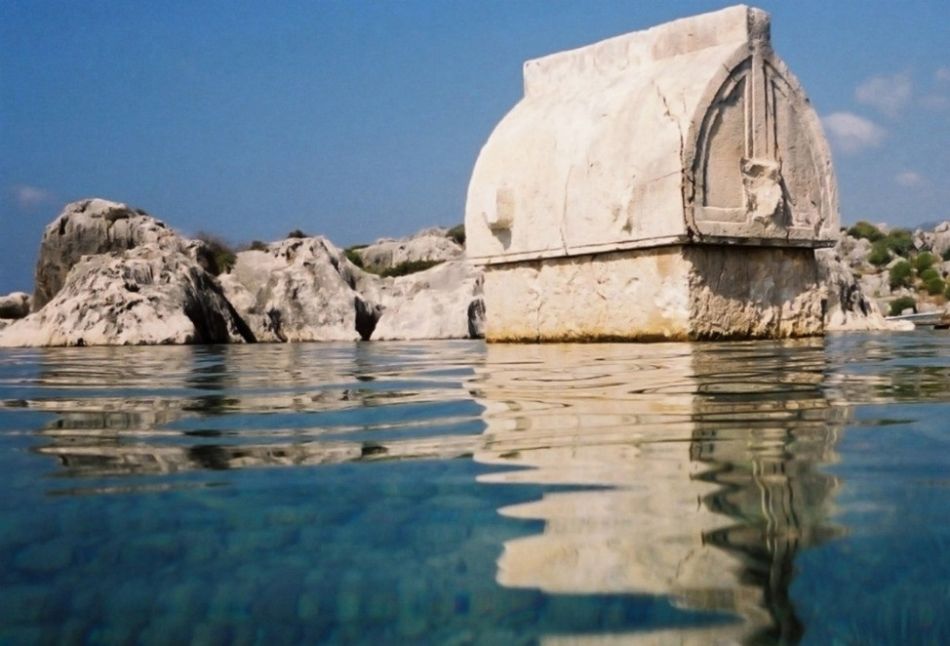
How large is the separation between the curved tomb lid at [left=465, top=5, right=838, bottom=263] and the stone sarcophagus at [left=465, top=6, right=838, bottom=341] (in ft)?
0.04

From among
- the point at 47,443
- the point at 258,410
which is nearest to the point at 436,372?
the point at 258,410

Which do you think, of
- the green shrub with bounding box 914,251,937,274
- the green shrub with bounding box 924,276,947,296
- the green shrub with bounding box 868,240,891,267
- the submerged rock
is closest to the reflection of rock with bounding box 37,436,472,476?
the submerged rock

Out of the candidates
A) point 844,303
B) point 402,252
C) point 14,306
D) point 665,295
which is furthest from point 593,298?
point 402,252

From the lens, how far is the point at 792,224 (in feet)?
25.6

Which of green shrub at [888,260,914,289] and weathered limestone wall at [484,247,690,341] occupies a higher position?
green shrub at [888,260,914,289]

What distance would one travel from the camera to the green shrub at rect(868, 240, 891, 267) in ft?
185

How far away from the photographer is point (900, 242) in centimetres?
6088

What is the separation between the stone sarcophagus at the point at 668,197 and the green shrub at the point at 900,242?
55.9 m

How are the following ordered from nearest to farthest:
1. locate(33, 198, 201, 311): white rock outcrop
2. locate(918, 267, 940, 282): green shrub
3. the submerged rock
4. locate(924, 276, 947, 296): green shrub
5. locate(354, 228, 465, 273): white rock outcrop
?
locate(33, 198, 201, 311): white rock outcrop, the submerged rock, locate(354, 228, 465, 273): white rock outcrop, locate(924, 276, 947, 296): green shrub, locate(918, 267, 940, 282): green shrub

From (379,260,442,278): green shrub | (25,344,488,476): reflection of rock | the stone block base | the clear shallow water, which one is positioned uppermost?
(379,260,442,278): green shrub

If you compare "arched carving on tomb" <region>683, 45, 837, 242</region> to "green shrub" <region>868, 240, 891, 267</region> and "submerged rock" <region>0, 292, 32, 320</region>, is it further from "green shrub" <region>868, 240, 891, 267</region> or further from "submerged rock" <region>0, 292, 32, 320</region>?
"green shrub" <region>868, 240, 891, 267</region>

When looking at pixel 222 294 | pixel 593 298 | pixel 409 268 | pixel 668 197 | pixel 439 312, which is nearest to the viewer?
pixel 668 197

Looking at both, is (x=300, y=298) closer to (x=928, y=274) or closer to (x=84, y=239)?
(x=84, y=239)

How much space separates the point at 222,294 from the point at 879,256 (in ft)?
163
